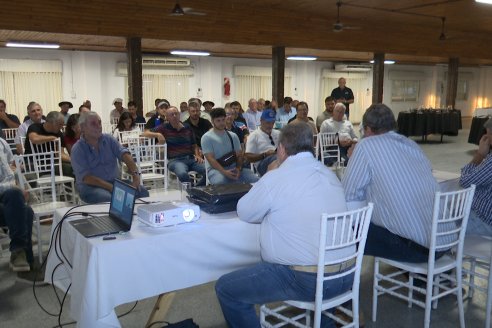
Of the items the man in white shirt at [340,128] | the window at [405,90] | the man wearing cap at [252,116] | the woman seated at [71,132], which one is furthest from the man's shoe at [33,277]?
the window at [405,90]

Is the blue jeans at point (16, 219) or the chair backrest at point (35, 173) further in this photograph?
the chair backrest at point (35, 173)

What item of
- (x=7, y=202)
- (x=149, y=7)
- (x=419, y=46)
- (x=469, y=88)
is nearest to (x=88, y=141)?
(x=7, y=202)

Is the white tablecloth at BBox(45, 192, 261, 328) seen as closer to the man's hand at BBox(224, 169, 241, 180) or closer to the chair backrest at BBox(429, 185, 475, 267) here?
the chair backrest at BBox(429, 185, 475, 267)

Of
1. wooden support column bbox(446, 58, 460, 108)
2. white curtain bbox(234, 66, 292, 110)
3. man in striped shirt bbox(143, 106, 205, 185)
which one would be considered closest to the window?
wooden support column bbox(446, 58, 460, 108)

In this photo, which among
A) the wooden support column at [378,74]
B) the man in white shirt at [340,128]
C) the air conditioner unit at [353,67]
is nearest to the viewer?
the man in white shirt at [340,128]

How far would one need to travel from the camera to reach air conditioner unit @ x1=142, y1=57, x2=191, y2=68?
1295 cm

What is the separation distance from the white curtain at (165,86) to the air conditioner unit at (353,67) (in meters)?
5.81

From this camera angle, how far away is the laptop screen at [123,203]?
2.23 metres

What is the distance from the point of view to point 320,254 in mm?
2031

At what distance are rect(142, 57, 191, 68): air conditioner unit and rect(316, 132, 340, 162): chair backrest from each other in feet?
26.3

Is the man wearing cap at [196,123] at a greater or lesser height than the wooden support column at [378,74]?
lesser

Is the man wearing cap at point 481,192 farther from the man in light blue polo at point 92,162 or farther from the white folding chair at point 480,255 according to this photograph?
the man in light blue polo at point 92,162

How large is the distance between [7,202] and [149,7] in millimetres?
5624

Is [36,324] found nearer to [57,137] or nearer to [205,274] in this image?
[205,274]
